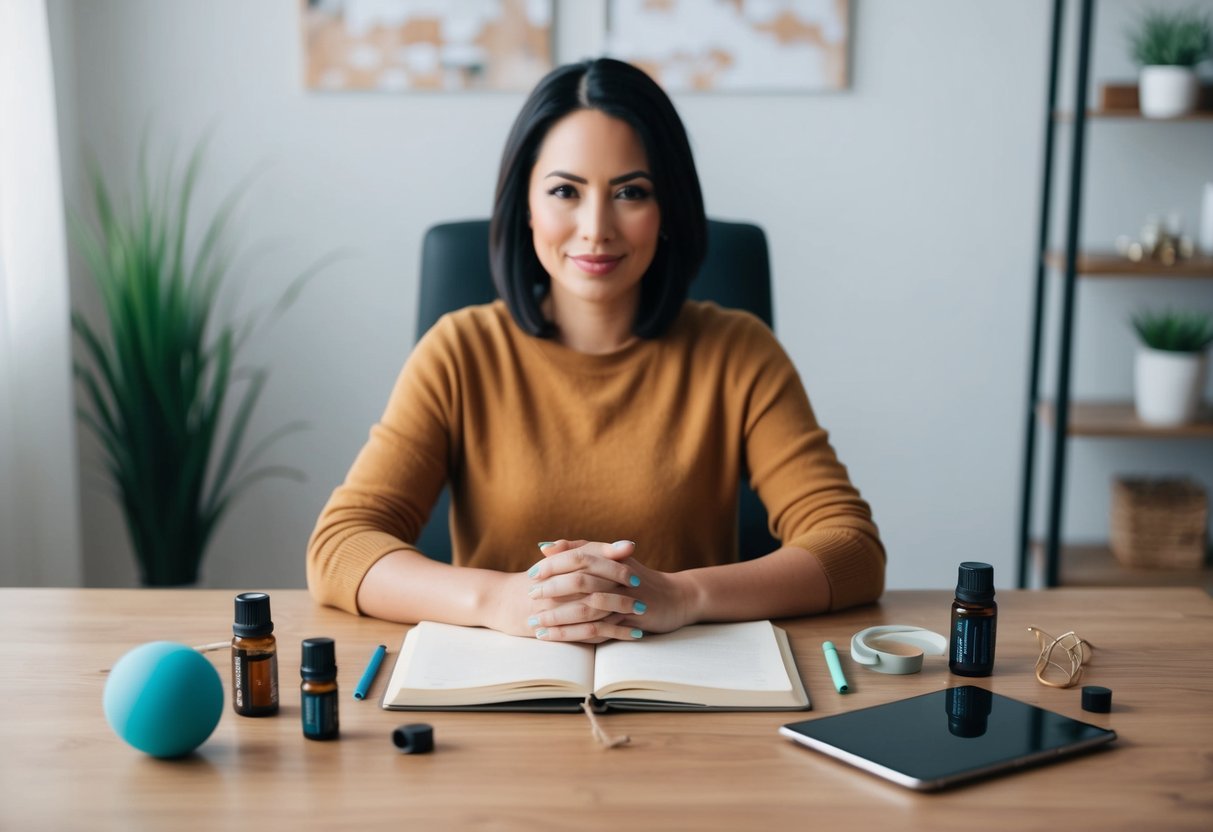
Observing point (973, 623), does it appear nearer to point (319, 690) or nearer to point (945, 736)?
point (945, 736)

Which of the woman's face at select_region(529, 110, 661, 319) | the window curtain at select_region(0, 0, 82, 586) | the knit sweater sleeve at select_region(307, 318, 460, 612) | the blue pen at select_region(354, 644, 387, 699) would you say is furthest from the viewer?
the window curtain at select_region(0, 0, 82, 586)

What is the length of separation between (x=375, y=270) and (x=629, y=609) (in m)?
1.75

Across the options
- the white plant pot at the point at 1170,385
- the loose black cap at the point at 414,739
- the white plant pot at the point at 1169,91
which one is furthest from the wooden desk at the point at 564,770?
the white plant pot at the point at 1169,91

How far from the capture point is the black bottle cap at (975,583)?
1122 millimetres

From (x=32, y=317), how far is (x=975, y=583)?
198 cm

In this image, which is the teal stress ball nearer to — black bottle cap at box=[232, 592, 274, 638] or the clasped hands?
black bottle cap at box=[232, 592, 274, 638]

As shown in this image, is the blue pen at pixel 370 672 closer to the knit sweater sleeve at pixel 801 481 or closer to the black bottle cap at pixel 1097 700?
the knit sweater sleeve at pixel 801 481

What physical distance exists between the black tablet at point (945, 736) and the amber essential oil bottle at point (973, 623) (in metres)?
0.06

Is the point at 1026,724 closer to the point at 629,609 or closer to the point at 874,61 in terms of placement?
the point at 629,609

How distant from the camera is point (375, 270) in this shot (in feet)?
9.21

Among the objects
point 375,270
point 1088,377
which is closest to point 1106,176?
point 1088,377

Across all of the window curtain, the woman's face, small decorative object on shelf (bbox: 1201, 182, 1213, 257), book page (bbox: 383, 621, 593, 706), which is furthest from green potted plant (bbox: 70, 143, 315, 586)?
small decorative object on shelf (bbox: 1201, 182, 1213, 257)

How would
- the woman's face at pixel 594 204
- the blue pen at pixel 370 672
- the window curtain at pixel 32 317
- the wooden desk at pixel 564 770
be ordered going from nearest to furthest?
the wooden desk at pixel 564 770
the blue pen at pixel 370 672
the woman's face at pixel 594 204
the window curtain at pixel 32 317

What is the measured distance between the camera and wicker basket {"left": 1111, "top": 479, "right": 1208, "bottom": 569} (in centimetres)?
266
